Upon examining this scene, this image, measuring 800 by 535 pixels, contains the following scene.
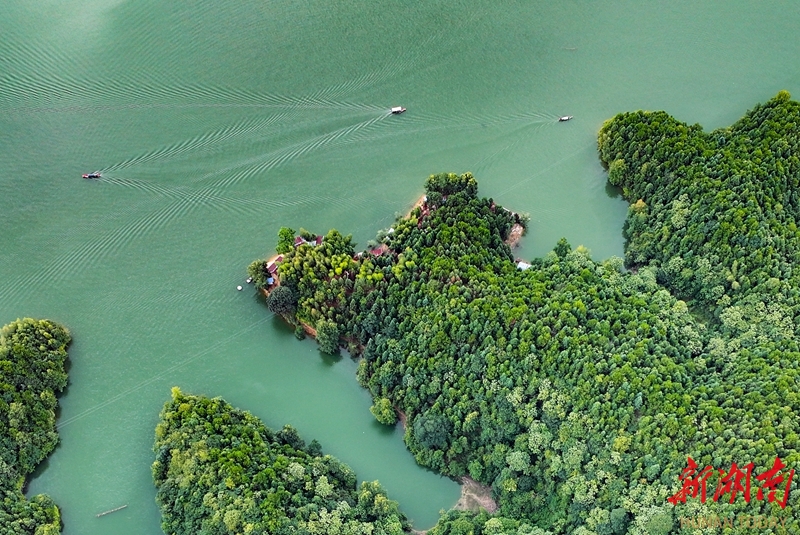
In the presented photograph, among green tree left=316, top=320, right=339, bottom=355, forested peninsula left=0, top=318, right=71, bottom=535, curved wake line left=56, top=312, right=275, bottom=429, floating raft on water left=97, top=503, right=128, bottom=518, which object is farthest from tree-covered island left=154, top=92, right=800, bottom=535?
forested peninsula left=0, top=318, right=71, bottom=535

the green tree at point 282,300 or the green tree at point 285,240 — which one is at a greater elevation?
the green tree at point 285,240

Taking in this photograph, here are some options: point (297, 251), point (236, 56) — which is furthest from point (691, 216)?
point (236, 56)

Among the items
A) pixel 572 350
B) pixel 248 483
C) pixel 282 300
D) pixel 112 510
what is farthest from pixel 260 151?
pixel 572 350

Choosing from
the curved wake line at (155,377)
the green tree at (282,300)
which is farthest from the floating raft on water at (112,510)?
the green tree at (282,300)

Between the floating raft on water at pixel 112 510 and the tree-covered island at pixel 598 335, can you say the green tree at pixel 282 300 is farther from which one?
the floating raft on water at pixel 112 510

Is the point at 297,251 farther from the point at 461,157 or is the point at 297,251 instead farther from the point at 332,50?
the point at 332,50

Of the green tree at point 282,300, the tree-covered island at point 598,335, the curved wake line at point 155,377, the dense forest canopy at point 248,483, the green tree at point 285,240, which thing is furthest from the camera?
the green tree at point 285,240

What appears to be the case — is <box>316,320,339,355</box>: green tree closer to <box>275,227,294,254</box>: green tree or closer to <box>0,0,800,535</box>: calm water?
<box>0,0,800,535</box>: calm water
